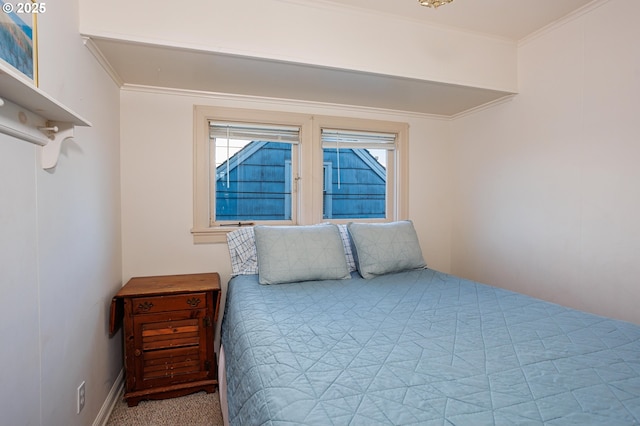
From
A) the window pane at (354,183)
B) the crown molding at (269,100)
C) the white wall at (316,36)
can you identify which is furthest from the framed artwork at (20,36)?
the window pane at (354,183)

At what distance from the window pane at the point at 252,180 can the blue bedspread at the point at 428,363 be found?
1.03m

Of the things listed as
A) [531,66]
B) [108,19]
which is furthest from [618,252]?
[108,19]

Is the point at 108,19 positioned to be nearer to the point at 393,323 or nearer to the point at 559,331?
the point at 393,323

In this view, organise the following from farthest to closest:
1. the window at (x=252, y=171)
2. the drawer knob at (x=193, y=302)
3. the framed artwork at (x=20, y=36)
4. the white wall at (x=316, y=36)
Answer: the window at (x=252, y=171)
the drawer knob at (x=193, y=302)
the white wall at (x=316, y=36)
the framed artwork at (x=20, y=36)

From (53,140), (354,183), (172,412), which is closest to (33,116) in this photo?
(53,140)

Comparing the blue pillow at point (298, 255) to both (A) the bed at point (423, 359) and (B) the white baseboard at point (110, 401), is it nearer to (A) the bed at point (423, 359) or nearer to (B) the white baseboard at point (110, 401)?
(A) the bed at point (423, 359)

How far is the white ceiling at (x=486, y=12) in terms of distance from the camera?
6.19 ft

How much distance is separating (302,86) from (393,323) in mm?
1724

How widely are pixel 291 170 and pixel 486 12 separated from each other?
5.71 ft

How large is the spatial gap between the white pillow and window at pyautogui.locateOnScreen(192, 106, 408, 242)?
0.51 metres

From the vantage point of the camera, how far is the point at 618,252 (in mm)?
1800

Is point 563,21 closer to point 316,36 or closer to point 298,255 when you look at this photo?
point 316,36

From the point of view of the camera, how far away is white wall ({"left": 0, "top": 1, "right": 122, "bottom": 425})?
0.98m

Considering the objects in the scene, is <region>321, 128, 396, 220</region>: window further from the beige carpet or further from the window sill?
the beige carpet
